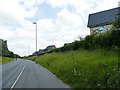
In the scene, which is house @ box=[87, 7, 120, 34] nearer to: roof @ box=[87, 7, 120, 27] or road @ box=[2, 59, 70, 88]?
roof @ box=[87, 7, 120, 27]

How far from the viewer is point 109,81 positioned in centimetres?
646

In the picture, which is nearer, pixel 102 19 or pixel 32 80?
pixel 32 80

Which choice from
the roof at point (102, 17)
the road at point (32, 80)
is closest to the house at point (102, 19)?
the roof at point (102, 17)

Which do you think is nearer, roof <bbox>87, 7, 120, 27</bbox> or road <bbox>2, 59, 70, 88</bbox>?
road <bbox>2, 59, 70, 88</bbox>

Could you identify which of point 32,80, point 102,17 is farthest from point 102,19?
point 32,80

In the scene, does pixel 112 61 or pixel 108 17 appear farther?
pixel 108 17

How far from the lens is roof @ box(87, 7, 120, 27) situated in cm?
2814

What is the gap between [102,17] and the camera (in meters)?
30.0

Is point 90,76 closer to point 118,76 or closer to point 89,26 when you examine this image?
point 118,76

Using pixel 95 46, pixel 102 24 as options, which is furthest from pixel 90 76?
pixel 102 24

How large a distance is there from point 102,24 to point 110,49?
1780 centimetres

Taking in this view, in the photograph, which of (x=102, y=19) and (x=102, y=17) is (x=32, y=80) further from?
(x=102, y=17)

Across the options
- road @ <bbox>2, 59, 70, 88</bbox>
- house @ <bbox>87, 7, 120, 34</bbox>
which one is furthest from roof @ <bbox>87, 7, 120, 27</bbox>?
road @ <bbox>2, 59, 70, 88</bbox>

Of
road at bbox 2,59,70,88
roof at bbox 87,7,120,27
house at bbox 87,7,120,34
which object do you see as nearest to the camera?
road at bbox 2,59,70,88
